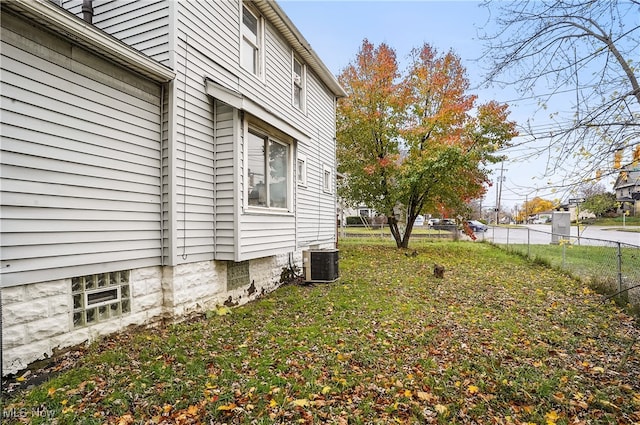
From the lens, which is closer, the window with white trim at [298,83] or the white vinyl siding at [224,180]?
the white vinyl siding at [224,180]

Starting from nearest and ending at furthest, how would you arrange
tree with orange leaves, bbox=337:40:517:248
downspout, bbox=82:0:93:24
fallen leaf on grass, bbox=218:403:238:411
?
fallen leaf on grass, bbox=218:403:238:411 → downspout, bbox=82:0:93:24 → tree with orange leaves, bbox=337:40:517:248

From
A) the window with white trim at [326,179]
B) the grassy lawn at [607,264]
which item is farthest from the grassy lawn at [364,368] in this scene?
the window with white trim at [326,179]

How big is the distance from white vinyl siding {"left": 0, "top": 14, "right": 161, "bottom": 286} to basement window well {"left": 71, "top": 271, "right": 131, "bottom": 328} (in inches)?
6.7

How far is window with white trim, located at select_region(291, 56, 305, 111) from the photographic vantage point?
890 centimetres

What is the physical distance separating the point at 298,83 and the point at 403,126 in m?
7.20

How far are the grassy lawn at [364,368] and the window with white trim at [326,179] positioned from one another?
17.4 feet

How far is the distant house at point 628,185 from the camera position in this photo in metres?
3.46

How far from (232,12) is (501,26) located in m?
4.64

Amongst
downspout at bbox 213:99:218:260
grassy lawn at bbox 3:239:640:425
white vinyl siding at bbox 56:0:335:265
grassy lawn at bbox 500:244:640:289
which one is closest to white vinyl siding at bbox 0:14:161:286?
white vinyl siding at bbox 56:0:335:265

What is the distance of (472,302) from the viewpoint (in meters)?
6.68

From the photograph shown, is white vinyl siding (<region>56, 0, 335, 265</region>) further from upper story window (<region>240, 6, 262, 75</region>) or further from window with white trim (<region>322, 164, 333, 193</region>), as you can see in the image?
window with white trim (<region>322, 164, 333, 193</region>)

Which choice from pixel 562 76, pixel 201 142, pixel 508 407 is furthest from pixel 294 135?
pixel 508 407

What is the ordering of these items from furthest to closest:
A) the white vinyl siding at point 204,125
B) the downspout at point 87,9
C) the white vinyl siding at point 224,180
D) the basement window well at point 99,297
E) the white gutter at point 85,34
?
1. the white vinyl siding at point 224,180
2. the downspout at point 87,9
3. the white vinyl siding at point 204,125
4. the basement window well at point 99,297
5. the white gutter at point 85,34

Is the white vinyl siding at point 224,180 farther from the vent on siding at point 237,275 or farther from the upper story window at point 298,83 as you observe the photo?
the upper story window at point 298,83
